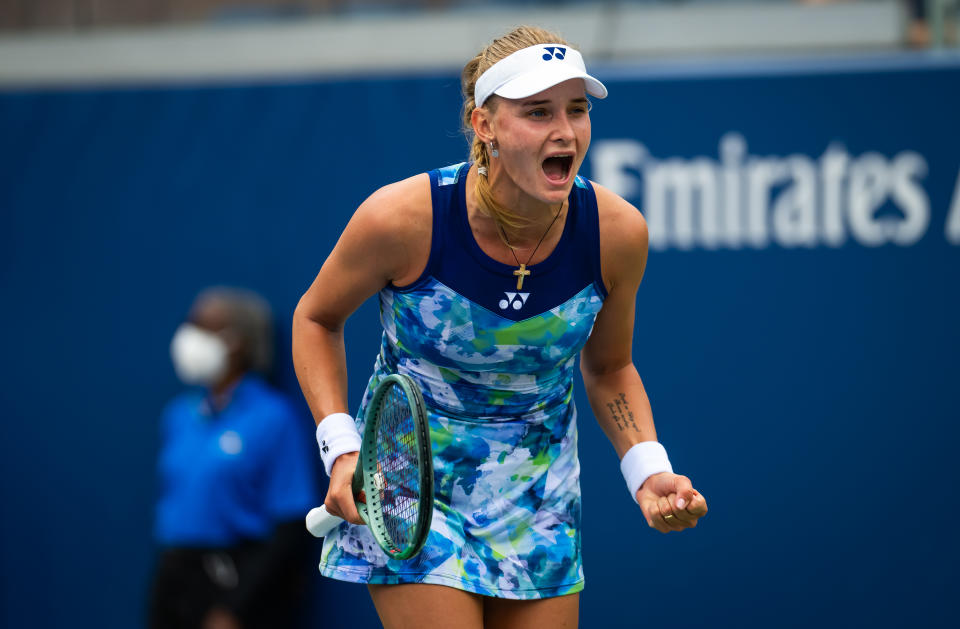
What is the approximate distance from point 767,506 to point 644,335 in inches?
35.0

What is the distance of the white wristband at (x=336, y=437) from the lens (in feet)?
8.09

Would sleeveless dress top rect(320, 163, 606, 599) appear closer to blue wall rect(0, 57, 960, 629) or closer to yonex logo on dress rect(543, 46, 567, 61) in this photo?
yonex logo on dress rect(543, 46, 567, 61)

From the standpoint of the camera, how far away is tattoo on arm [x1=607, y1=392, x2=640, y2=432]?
2.69 metres

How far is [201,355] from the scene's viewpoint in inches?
195

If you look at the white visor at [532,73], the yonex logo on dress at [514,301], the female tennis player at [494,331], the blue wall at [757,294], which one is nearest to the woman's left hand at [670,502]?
the female tennis player at [494,331]

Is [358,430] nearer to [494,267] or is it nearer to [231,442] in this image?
[494,267]

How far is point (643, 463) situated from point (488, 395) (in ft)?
1.27

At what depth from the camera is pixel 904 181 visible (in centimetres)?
484

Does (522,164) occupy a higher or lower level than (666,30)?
lower

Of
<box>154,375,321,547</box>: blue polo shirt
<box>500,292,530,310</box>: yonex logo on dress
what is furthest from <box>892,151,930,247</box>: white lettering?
<box>500,292,530,310</box>: yonex logo on dress

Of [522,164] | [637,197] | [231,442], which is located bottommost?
[231,442]

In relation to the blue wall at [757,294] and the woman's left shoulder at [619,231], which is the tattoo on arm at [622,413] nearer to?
the woman's left shoulder at [619,231]

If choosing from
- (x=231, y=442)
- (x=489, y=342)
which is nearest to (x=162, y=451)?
(x=231, y=442)

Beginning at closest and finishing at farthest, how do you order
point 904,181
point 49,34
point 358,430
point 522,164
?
point 522,164 → point 358,430 → point 904,181 → point 49,34
